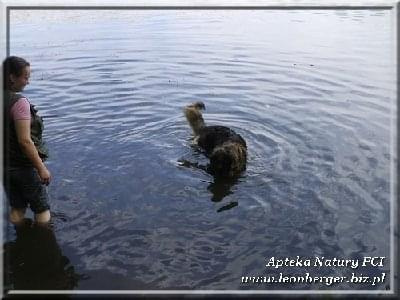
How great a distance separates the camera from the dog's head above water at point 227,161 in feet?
27.1

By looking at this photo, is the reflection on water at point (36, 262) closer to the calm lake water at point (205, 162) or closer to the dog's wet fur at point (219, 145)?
the calm lake water at point (205, 162)

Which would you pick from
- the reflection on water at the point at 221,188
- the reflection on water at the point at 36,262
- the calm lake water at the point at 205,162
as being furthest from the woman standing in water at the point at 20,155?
the reflection on water at the point at 221,188

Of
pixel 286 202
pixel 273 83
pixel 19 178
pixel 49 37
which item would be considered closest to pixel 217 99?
pixel 273 83

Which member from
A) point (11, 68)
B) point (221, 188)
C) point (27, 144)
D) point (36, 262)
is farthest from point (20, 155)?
point (221, 188)

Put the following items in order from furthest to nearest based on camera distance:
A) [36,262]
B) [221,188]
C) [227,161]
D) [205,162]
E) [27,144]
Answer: [205,162] → [227,161] → [221,188] → [36,262] → [27,144]

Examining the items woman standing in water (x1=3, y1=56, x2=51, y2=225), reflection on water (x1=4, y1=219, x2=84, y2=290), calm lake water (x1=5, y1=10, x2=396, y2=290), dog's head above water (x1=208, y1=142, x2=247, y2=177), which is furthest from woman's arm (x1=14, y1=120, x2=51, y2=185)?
dog's head above water (x1=208, y1=142, x2=247, y2=177)

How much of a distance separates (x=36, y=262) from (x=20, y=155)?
143 cm

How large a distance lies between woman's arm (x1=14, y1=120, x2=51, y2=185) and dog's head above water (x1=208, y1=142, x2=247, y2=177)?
3308 mm

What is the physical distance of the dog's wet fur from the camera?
8.30 m

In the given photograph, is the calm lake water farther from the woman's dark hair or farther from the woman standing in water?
the woman's dark hair

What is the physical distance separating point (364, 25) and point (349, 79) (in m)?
7.69

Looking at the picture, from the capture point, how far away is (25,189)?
20.3 ft

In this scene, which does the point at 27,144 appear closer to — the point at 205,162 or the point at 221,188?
the point at 221,188

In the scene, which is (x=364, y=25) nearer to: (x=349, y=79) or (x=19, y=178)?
(x=349, y=79)
